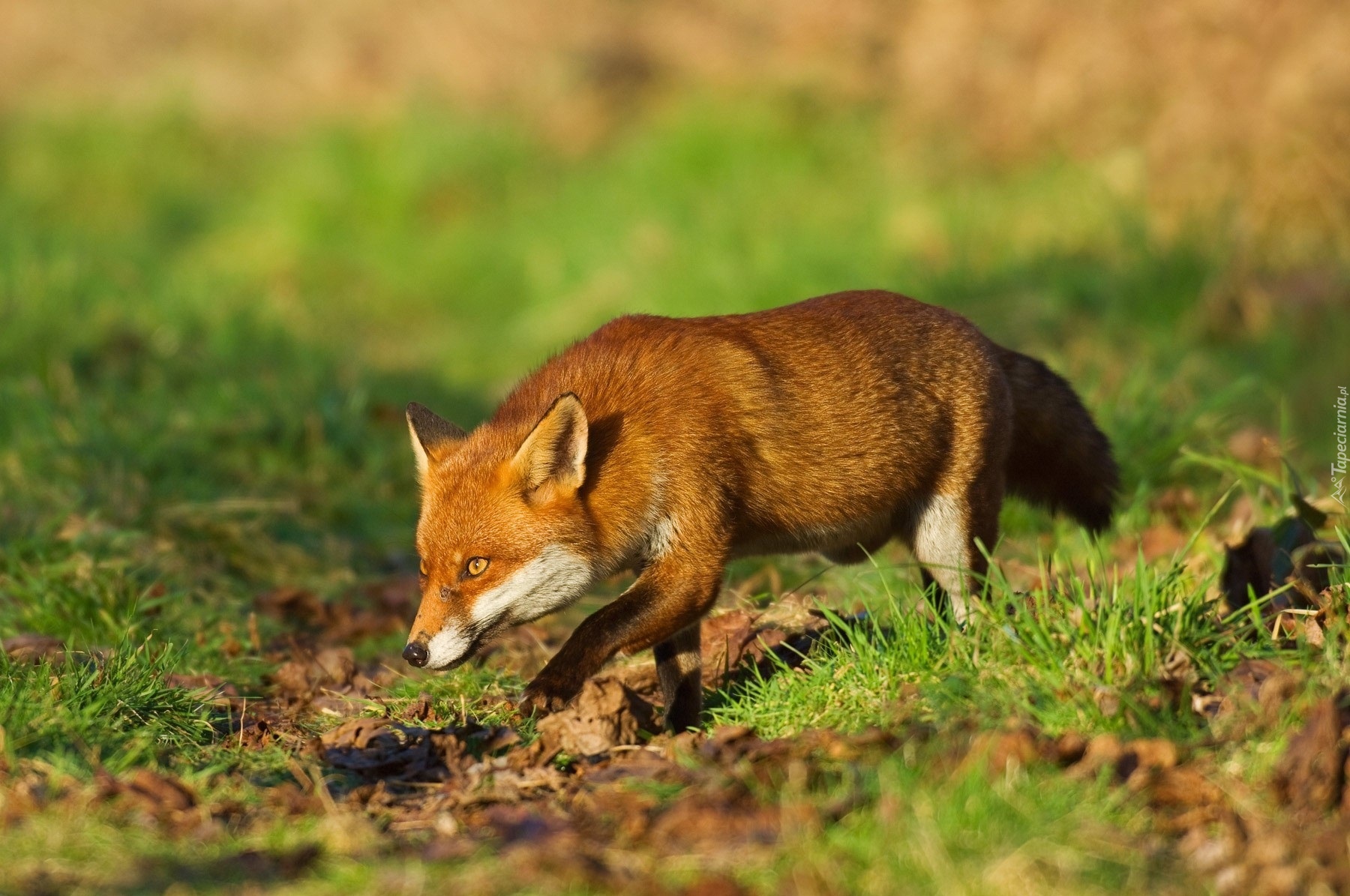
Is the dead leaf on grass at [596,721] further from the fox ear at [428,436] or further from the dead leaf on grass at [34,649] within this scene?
the dead leaf on grass at [34,649]

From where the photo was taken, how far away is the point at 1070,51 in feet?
38.3

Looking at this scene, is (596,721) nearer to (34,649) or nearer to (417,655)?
(417,655)

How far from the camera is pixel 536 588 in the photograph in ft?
15.4

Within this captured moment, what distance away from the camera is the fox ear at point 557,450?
180 inches

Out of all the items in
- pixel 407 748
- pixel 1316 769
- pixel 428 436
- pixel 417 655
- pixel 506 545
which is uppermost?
pixel 428 436

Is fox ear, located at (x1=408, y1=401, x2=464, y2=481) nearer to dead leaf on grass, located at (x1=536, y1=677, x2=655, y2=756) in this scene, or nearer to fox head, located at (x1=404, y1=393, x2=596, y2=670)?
fox head, located at (x1=404, y1=393, x2=596, y2=670)

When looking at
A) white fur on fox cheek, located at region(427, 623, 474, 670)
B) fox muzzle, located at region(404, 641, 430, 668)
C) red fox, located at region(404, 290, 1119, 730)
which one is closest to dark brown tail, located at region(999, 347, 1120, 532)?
red fox, located at region(404, 290, 1119, 730)

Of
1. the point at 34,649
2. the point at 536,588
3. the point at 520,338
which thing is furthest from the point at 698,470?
the point at 520,338

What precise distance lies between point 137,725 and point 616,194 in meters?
8.67

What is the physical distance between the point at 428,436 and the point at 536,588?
805 mm

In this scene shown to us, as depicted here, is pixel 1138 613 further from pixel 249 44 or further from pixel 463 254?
pixel 249 44

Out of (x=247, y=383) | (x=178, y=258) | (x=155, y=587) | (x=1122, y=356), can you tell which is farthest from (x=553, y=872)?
(x=178, y=258)

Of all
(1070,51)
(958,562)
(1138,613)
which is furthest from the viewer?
(1070,51)

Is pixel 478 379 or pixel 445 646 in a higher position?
pixel 445 646
